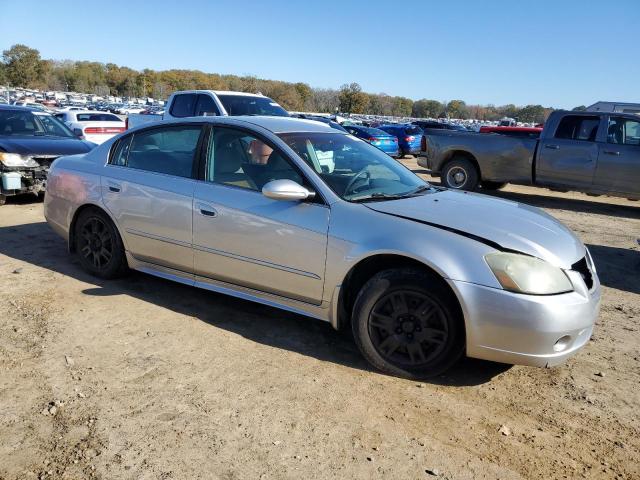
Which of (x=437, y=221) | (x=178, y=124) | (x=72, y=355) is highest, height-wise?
(x=178, y=124)

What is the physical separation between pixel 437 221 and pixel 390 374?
1024 millimetres

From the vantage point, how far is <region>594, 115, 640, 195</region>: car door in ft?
32.1

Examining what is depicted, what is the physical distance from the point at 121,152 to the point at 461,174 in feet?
27.6

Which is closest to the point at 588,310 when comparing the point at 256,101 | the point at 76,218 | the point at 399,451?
the point at 399,451

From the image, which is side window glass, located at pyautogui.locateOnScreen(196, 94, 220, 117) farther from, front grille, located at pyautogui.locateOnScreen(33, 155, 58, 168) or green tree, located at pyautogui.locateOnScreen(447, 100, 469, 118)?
green tree, located at pyautogui.locateOnScreen(447, 100, 469, 118)

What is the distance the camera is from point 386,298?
332 centimetres

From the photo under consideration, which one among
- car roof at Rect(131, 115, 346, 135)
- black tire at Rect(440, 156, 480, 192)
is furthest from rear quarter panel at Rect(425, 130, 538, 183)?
car roof at Rect(131, 115, 346, 135)

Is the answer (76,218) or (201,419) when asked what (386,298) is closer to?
(201,419)

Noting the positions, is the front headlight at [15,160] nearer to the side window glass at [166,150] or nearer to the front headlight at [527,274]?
the side window glass at [166,150]

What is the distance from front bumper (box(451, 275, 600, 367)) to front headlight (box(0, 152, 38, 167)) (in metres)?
7.16

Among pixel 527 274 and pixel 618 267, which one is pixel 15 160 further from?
pixel 618 267

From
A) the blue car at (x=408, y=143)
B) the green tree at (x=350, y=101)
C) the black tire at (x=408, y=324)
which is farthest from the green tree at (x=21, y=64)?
the black tire at (x=408, y=324)

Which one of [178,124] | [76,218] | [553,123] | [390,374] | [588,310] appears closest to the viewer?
[588,310]

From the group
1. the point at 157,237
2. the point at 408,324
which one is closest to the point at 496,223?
the point at 408,324
